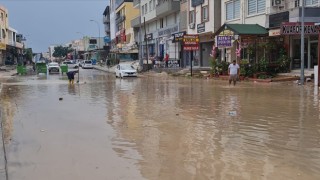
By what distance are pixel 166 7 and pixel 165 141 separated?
47926 mm

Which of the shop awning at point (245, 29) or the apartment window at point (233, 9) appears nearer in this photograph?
the shop awning at point (245, 29)

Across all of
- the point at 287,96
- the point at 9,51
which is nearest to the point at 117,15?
the point at 9,51

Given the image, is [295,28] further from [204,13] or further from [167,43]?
[167,43]

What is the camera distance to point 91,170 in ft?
24.4

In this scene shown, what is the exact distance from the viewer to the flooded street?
24.1 feet

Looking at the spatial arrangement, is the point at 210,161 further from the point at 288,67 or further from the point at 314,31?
the point at 288,67

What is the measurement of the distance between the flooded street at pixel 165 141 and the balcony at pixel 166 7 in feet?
128

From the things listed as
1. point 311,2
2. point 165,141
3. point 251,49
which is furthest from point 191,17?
point 165,141

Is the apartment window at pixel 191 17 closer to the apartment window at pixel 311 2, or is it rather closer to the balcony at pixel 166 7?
the balcony at pixel 166 7

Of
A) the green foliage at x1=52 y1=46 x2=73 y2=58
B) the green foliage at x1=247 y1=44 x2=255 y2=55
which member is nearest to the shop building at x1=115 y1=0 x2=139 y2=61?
the green foliage at x1=247 y1=44 x2=255 y2=55

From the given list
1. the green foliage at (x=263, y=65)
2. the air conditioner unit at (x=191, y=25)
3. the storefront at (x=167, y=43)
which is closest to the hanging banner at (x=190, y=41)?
the air conditioner unit at (x=191, y=25)

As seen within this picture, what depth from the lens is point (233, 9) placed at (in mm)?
39844

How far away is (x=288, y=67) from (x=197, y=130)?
857 inches

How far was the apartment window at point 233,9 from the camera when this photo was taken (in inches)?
1534
